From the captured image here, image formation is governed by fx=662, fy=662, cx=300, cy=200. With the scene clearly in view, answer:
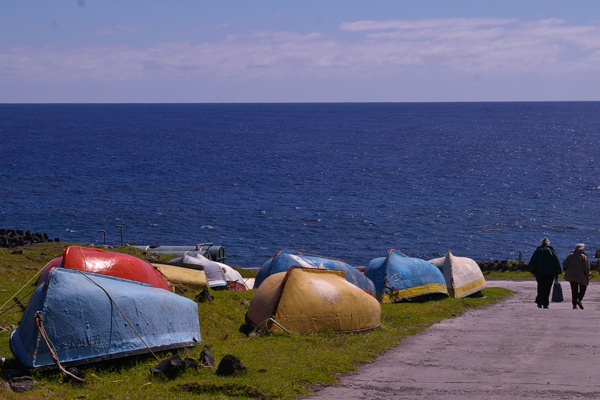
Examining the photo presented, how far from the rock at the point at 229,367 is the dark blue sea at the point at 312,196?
38635 millimetres

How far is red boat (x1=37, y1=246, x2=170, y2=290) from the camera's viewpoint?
14.9 m

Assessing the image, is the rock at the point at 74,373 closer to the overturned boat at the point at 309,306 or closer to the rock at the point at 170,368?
the rock at the point at 170,368

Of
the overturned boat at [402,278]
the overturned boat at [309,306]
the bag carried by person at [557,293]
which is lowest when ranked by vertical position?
the overturned boat at [402,278]

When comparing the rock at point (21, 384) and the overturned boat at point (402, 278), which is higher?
the rock at point (21, 384)

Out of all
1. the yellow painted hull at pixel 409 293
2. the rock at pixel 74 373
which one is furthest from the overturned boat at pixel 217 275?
the rock at pixel 74 373

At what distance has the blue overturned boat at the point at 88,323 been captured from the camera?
1059 centimetres

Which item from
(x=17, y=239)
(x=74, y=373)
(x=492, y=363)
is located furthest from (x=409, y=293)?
(x=17, y=239)

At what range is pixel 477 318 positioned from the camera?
62.7ft

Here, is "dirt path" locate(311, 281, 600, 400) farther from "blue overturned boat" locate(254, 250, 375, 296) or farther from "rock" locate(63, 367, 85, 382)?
"blue overturned boat" locate(254, 250, 375, 296)

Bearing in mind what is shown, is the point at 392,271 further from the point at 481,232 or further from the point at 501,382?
the point at 481,232

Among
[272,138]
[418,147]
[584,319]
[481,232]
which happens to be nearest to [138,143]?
[272,138]

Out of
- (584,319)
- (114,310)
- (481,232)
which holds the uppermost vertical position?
(114,310)

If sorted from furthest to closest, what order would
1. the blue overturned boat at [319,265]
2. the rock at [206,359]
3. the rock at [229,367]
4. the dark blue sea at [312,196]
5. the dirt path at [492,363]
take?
the dark blue sea at [312,196] → the blue overturned boat at [319,265] → the rock at [206,359] → the rock at [229,367] → the dirt path at [492,363]

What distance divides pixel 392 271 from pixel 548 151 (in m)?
129
